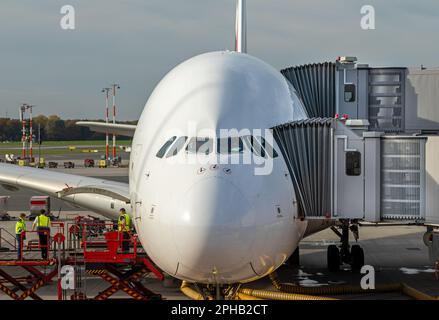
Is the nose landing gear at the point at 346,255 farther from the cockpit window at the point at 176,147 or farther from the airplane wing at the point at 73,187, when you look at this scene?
the cockpit window at the point at 176,147

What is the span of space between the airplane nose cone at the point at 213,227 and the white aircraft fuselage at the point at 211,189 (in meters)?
0.01

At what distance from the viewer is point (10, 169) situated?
2447cm

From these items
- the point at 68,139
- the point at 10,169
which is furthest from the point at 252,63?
the point at 68,139

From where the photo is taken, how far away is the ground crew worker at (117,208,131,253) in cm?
1678

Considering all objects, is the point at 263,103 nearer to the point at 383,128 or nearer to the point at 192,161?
the point at 192,161

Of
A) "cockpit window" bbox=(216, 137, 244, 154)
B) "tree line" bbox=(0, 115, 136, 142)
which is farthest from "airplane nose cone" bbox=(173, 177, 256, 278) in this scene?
"tree line" bbox=(0, 115, 136, 142)

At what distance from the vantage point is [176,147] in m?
→ 11.8

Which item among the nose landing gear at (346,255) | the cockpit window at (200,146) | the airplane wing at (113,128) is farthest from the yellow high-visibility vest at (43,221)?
the cockpit window at (200,146)

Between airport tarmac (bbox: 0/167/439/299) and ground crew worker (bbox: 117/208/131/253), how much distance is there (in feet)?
4.72

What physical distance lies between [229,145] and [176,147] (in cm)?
89

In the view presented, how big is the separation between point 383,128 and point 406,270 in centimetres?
455

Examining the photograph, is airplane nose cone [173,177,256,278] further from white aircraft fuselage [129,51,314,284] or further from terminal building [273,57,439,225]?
terminal building [273,57,439,225]

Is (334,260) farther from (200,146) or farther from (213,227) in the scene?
(213,227)
